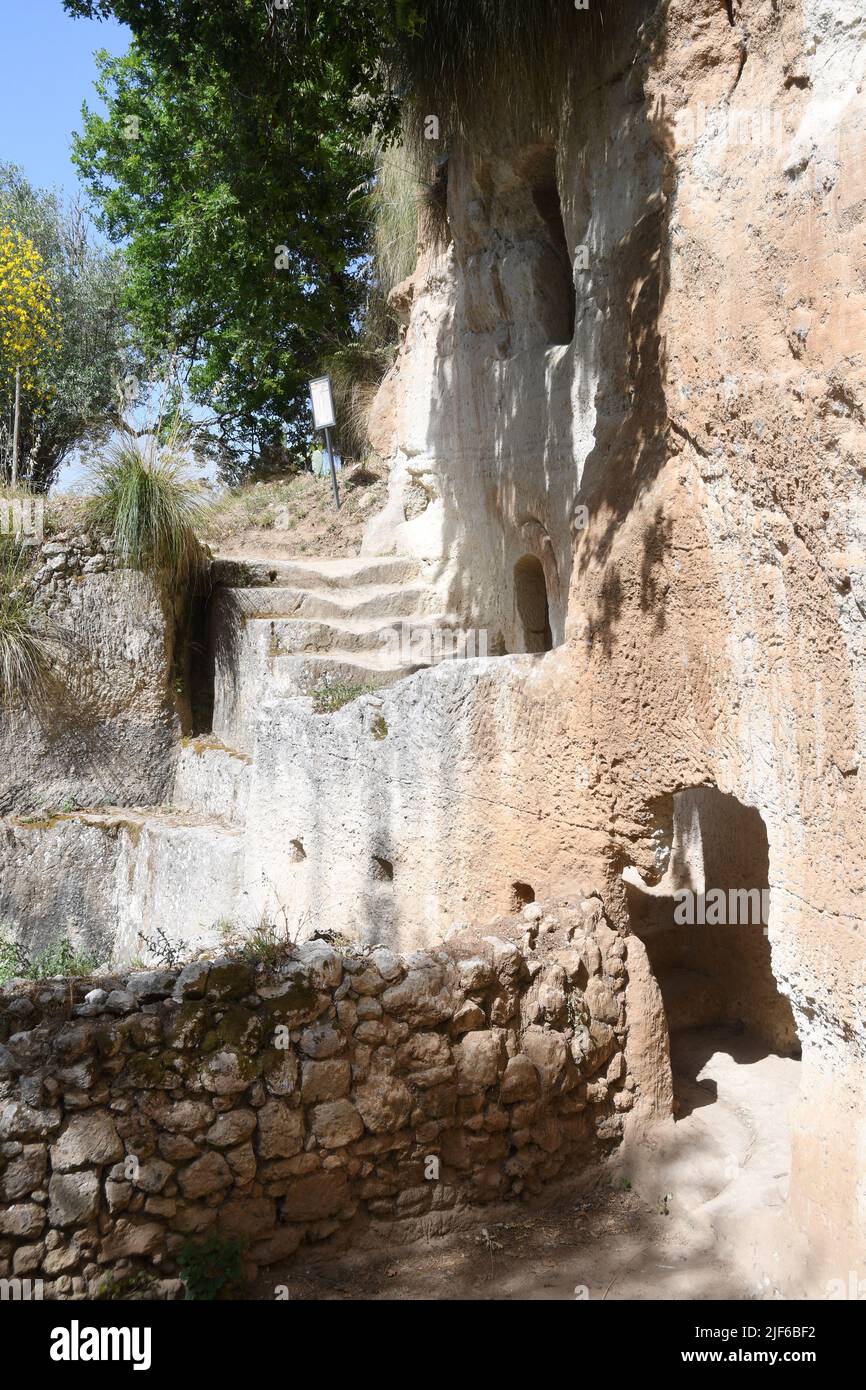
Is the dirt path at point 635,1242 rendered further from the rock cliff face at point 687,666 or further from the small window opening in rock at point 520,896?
the small window opening in rock at point 520,896

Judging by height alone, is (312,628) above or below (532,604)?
below

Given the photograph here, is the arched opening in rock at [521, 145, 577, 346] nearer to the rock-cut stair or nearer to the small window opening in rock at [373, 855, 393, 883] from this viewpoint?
the rock-cut stair

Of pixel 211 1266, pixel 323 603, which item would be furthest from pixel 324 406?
pixel 211 1266

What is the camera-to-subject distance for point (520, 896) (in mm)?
5801

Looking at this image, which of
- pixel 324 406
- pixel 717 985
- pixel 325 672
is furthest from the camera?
pixel 324 406

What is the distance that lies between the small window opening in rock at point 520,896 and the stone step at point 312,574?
22.1 ft

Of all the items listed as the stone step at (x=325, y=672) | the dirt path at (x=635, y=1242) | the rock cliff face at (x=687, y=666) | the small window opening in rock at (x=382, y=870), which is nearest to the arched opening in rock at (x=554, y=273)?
the rock cliff face at (x=687, y=666)

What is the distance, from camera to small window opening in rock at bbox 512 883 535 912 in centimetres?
577

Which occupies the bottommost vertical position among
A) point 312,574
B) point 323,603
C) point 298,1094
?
point 298,1094

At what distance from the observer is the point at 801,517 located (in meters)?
3.90

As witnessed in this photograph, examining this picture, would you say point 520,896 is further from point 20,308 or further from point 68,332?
point 68,332

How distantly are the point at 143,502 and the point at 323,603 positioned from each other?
1.97m

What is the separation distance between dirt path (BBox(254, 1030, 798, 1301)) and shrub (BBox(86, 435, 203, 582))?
7868 mm

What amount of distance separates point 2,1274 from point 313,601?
8.44m
